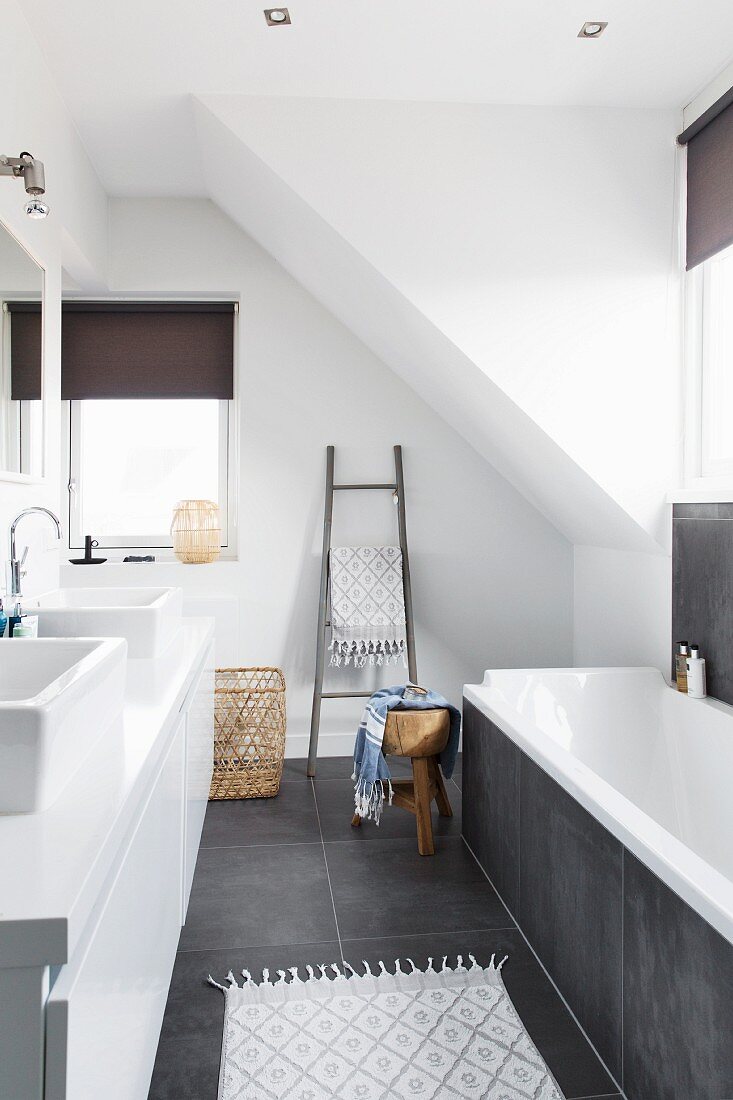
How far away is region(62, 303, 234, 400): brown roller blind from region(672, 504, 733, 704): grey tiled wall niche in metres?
2.10

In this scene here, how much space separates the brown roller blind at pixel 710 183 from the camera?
2.34 m

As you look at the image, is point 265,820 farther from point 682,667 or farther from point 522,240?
point 522,240

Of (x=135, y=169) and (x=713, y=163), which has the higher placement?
(x=135, y=169)

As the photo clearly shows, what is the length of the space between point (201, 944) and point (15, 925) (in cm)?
151

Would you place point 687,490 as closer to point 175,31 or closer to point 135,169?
point 175,31

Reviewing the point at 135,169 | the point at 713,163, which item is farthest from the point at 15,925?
Result: the point at 135,169

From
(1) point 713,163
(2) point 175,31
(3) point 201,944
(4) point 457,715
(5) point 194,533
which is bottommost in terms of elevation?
(3) point 201,944

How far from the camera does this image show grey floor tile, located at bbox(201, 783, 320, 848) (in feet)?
8.74

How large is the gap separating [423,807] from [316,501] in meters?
1.50

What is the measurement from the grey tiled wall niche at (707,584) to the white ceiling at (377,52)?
135cm

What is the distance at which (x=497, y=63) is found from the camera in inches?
90.3

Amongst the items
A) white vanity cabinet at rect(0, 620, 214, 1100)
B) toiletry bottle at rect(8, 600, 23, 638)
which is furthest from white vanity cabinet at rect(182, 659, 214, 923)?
toiletry bottle at rect(8, 600, 23, 638)

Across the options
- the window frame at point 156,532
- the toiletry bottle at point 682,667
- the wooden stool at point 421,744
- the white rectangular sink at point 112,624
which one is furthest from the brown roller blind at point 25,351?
the toiletry bottle at point 682,667

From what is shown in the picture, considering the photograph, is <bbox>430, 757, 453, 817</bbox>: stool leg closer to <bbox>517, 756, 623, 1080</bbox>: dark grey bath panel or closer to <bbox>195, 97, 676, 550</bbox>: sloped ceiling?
<bbox>517, 756, 623, 1080</bbox>: dark grey bath panel
